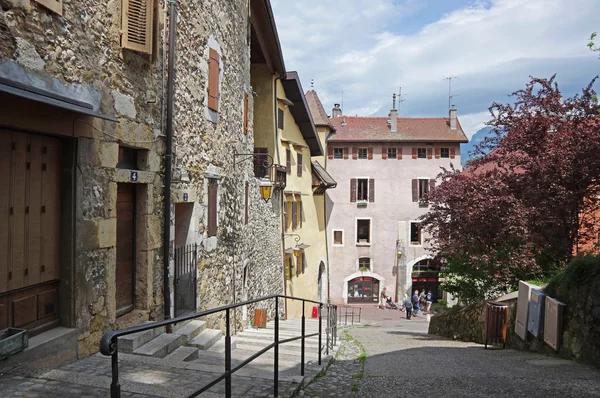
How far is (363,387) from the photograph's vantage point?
6008mm

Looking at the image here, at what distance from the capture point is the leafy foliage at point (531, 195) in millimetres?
10445

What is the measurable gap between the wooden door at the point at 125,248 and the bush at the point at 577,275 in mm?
6463

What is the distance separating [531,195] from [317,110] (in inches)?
820

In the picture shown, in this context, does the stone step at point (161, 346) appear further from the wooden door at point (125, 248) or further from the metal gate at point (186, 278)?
the metal gate at point (186, 278)

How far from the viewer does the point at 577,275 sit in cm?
754

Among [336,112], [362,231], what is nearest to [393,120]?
[336,112]

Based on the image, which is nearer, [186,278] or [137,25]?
[137,25]

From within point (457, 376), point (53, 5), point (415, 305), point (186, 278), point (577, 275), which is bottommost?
point (415, 305)

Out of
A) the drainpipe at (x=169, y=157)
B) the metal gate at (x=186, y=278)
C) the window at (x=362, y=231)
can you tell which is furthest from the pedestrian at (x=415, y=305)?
the drainpipe at (x=169, y=157)

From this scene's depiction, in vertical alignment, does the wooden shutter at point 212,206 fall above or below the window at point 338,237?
above

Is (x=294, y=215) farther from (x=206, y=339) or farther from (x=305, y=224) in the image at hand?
(x=206, y=339)

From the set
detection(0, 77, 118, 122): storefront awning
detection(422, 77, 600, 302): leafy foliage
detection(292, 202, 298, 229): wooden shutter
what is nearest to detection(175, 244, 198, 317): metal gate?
detection(0, 77, 118, 122): storefront awning

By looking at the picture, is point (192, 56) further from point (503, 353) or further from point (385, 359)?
point (503, 353)

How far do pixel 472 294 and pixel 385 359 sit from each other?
6.41 m
